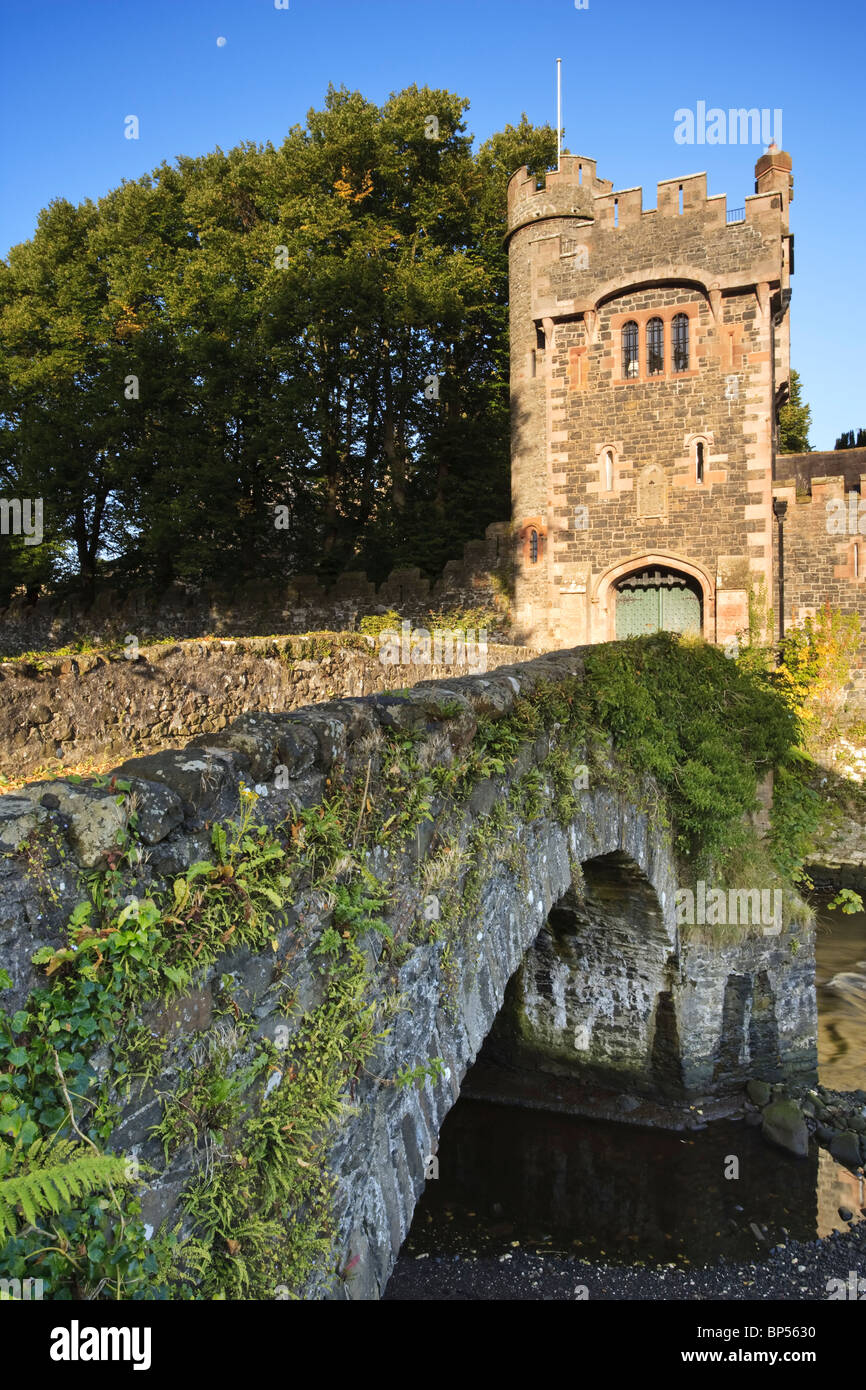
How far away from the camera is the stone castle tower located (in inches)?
712

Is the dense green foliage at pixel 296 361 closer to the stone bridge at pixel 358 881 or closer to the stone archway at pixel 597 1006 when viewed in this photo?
the stone archway at pixel 597 1006

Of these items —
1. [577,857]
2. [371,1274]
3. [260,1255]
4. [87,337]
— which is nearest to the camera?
[260,1255]

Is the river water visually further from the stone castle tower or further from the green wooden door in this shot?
the stone castle tower

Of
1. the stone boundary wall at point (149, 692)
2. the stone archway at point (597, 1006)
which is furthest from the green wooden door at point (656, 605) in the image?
the stone boundary wall at point (149, 692)

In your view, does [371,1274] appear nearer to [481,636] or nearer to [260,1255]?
[260,1255]

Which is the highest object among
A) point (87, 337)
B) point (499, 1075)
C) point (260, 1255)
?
point (87, 337)

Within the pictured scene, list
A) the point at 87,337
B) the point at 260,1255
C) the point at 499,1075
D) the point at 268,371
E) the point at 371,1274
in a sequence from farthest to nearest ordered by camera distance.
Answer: the point at 87,337 < the point at 268,371 < the point at 499,1075 < the point at 371,1274 < the point at 260,1255

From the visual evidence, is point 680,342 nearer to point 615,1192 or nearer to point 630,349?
point 630,349

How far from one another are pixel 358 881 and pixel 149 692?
10.2 feet

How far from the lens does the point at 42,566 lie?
90.1 ft

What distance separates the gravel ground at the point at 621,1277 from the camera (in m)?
7.82

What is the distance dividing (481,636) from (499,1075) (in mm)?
11490

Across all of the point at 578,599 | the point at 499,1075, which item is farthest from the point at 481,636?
the point at 499,1075

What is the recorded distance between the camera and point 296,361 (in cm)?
2391
